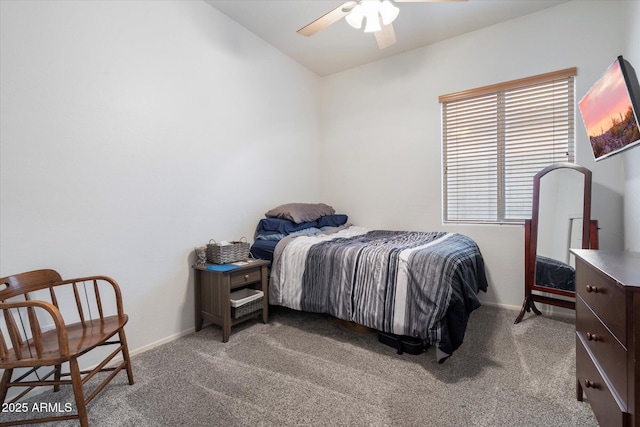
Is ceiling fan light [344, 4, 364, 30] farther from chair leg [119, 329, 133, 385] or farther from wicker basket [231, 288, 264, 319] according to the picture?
chair leg [119, 329, 133, 385]

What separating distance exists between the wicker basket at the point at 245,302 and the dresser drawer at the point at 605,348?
213 cm

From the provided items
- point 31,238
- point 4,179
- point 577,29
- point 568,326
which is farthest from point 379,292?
point 577,29

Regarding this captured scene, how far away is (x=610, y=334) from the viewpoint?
1.04m

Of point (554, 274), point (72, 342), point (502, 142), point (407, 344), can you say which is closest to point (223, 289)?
point (72, 342)

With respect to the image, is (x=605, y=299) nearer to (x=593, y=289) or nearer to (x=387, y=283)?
(x=593, y=289)

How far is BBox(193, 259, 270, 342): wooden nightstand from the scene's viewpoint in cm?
225

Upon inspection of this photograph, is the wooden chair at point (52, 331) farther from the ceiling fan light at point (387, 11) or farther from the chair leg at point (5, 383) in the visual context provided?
the ceiling fan light at point (387, 11)

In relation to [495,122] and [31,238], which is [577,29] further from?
[31,238]

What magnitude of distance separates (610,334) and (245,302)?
85.4 inches

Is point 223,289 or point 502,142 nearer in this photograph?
point 223,289

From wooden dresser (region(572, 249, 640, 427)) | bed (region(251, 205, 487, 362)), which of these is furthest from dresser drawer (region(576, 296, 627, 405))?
bed (region(251, 205, 487, 362))

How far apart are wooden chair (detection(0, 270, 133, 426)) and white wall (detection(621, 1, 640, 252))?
342cm

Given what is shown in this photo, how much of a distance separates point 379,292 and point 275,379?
0.89 meters

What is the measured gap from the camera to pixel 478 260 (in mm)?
2613
